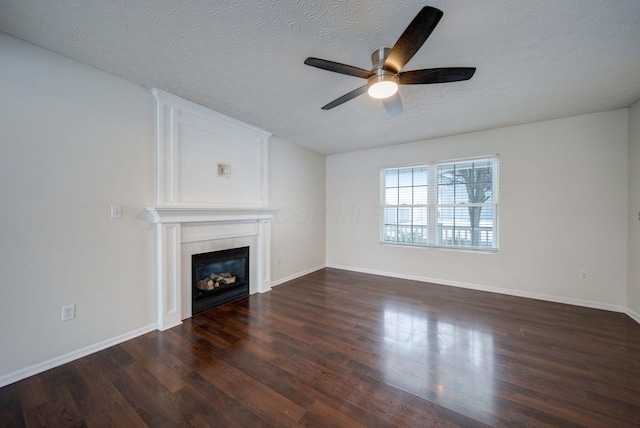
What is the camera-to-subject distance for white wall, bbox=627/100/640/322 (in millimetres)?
2756

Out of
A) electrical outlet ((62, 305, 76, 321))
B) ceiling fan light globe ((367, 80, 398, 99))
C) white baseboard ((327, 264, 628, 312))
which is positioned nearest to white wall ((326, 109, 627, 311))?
white baseboard ((327, 264, 628, 312))

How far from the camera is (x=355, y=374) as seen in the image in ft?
6.14

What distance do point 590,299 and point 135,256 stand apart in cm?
557

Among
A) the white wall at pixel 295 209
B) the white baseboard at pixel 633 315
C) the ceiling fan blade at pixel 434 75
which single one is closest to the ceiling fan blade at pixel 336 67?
the ceiling fan blade at pixel 434 75

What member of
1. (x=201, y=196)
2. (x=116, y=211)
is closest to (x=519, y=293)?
(x=201, y=196)

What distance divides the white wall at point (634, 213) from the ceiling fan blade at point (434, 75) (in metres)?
2.74

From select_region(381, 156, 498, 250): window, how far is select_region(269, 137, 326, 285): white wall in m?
1.39

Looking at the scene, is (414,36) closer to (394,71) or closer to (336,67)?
(394,71)

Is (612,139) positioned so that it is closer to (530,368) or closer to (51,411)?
(530,368)

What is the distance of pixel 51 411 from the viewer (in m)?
1.54

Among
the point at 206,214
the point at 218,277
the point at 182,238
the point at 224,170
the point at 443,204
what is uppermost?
the point at 224,170

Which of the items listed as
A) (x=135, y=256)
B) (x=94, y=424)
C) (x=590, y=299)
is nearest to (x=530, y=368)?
(x=590, y=299)

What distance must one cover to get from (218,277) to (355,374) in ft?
7.39

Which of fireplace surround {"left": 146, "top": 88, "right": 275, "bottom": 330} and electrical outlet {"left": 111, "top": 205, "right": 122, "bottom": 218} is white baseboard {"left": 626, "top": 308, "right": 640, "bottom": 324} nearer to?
fireplace surround {"left": 146, "top": 88, "right": 275, "bottom": 330}
